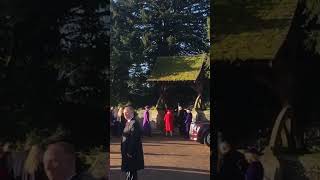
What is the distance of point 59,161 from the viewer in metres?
7.43

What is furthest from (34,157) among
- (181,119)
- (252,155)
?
(252,155)

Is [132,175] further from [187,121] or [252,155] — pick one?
[252,155]

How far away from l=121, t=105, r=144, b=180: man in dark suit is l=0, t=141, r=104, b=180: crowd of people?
25.9 inches

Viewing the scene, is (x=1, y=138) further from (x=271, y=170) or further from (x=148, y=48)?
(x=271, y=170)

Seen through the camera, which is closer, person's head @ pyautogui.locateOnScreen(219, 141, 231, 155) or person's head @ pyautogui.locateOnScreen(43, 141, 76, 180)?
person's head @ pyautogui.locateOnScreen(219, 141, 231, 155)

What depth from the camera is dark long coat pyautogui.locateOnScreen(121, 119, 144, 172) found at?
Result: 23.3 ft

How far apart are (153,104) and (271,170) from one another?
5.51 feet

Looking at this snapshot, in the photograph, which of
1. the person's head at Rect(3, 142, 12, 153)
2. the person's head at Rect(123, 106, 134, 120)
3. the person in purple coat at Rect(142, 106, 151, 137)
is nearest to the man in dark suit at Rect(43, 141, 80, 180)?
A: the person's head at Rect(3, 142, 12, 153)

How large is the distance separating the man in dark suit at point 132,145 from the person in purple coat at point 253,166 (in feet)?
4.33

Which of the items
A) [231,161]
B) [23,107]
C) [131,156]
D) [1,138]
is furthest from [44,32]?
[231,161]

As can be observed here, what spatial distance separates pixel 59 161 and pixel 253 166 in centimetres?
251

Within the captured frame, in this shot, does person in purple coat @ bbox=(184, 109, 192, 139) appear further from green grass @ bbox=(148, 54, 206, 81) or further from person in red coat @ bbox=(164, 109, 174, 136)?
green grass @ bbox=(148, 54, 206, 81)

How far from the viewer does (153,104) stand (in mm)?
7230

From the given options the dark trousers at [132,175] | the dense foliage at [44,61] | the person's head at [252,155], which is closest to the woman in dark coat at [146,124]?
the dark trousers at [132,175]
